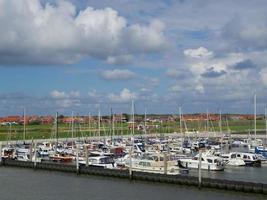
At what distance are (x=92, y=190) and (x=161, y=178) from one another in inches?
283

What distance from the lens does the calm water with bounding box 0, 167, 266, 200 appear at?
49.6 m

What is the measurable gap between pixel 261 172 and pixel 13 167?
110ft

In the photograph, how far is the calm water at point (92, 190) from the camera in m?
49.6

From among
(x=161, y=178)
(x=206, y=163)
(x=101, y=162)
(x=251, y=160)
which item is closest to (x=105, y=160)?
(x=101, y=162)

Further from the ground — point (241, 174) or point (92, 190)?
point (241, 174)

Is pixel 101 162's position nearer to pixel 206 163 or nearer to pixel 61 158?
pixel 61 158

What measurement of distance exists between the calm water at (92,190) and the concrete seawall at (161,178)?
22.7 inches

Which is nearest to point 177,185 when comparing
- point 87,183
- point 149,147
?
point 87,183

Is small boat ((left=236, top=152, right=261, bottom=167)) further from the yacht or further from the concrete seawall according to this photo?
the concrete seawall

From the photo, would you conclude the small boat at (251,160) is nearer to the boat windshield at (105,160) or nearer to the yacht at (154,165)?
the yacht at (154,165)

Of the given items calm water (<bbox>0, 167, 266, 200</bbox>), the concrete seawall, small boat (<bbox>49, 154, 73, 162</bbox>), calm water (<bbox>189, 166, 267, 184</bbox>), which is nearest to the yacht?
calm water (<bbox>189, 166, 267, 184</bbox>)

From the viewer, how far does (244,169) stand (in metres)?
76.1

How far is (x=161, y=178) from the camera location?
56406mm

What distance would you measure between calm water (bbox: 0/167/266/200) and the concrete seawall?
58 centimetres
